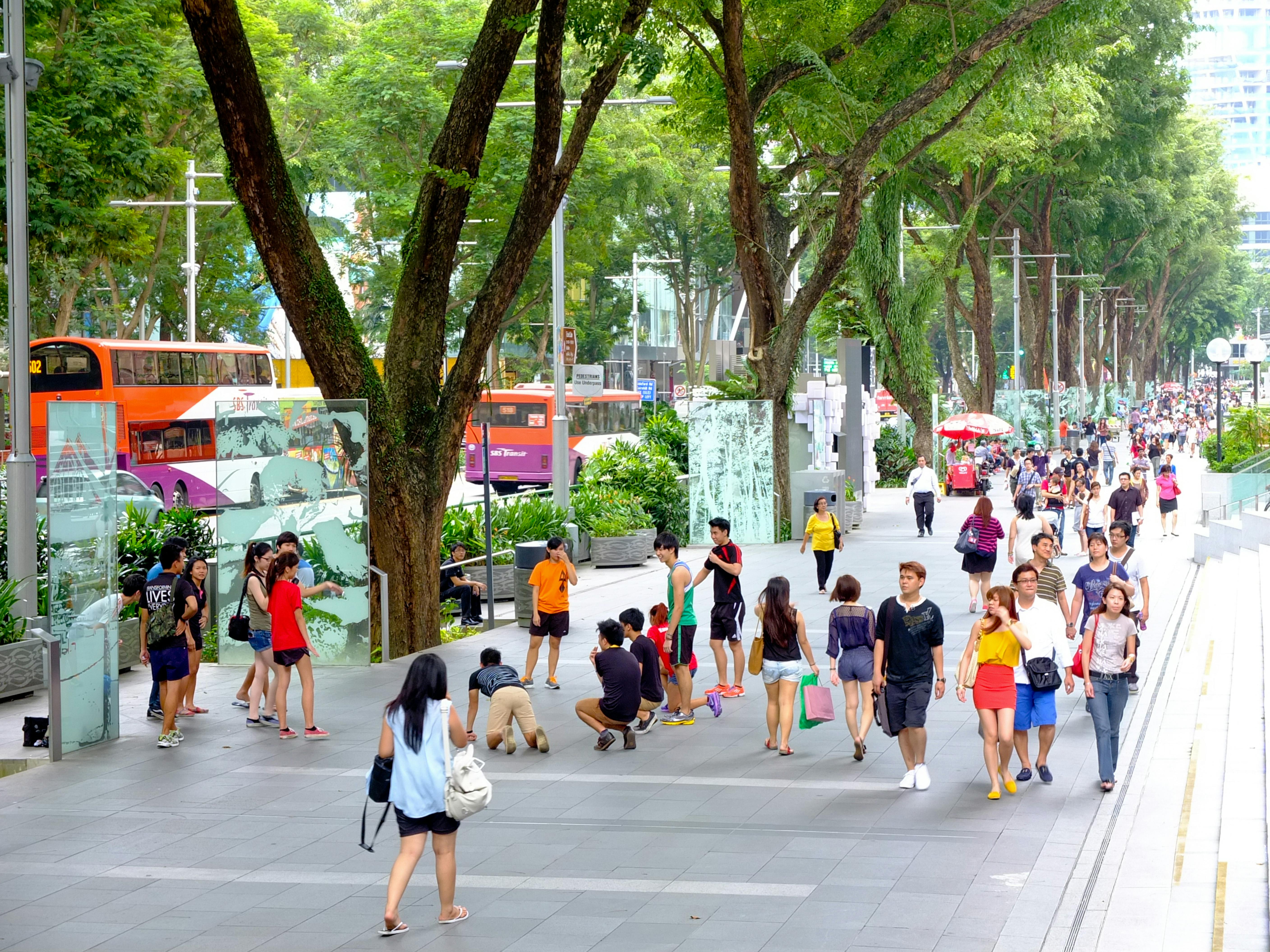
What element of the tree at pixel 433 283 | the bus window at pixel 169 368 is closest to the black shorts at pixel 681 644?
the tree at pixel 433 283

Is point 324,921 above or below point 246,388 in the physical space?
below

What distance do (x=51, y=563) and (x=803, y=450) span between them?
20200mm

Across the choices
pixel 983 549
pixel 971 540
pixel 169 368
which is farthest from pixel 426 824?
pixel 169 368

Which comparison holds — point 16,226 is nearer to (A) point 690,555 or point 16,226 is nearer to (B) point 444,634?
(B) point 444,634

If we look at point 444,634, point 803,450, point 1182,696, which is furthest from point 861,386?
point 1182,696

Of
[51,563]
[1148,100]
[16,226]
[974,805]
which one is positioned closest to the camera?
[974,805]

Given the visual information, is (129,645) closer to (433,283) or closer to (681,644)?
(433,283)

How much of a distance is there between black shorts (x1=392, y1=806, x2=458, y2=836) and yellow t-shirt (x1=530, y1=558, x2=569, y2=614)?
20.8 ft

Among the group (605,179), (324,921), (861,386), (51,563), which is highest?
(605,179)

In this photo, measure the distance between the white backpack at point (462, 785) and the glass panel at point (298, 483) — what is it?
7.38 m

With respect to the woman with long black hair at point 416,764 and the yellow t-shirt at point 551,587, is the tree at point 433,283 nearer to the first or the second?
the yellow t-shirt at point 551,587

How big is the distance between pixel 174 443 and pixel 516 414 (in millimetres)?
10839

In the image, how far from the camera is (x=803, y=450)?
29844 millimetres

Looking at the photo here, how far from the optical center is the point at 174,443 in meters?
32.2
